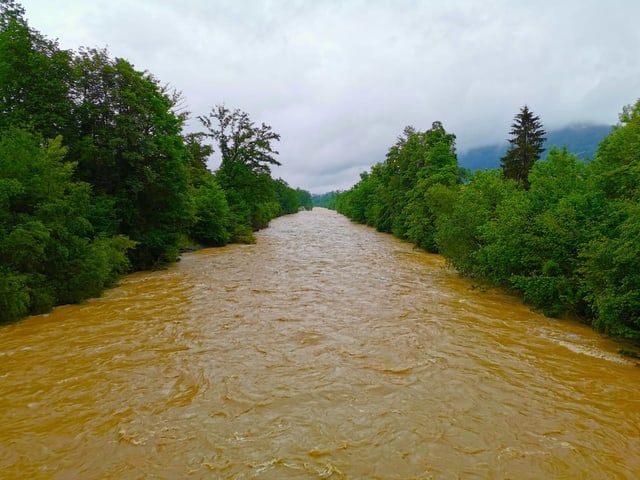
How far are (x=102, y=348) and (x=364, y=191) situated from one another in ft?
190

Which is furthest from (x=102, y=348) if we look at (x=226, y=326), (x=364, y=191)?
(x=364, y=191)

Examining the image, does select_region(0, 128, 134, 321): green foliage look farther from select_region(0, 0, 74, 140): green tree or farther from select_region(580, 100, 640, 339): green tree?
select_region(580, 100, 640, 339): green tree

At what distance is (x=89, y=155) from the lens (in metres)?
15.2

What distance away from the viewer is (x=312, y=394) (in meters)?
6.09

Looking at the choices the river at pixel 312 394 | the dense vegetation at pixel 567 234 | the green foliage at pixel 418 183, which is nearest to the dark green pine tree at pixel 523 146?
the green foliage at pixel 418 183

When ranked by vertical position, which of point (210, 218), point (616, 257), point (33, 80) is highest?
point (33, 80)

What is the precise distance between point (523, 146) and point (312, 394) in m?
40.3

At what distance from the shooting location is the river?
14.7 ft

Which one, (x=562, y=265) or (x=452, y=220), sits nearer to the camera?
(x=562, y=265)

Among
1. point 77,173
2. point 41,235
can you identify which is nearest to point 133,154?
point 77,173

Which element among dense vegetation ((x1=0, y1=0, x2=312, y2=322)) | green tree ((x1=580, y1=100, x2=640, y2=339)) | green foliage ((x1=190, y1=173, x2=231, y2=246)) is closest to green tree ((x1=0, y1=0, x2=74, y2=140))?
dense vegetation ((x1=0, y1=0, x2=312, y2=322))

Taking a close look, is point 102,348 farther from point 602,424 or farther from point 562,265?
point 562,265

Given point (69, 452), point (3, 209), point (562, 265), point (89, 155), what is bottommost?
point (69, 452)

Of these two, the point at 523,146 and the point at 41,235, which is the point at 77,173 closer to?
the point at 41,235
